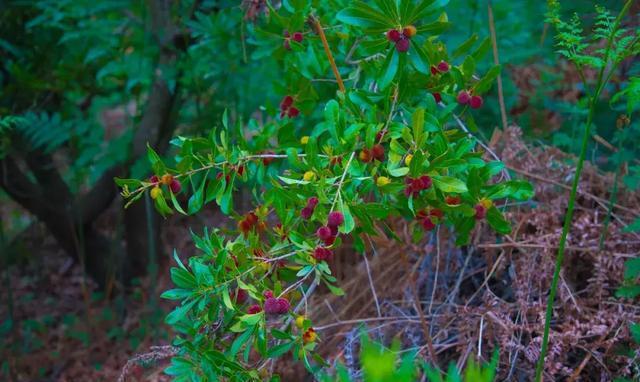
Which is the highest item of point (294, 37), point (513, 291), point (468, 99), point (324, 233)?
point (294, 37)

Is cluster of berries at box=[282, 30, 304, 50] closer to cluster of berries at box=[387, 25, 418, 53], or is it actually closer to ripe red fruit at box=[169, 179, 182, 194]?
cluster of berries at box=[387, 25, 418, 53]

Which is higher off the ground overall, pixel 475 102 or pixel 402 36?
pixel 402 36

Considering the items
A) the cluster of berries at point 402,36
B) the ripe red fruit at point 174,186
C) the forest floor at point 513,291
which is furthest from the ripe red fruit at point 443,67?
the ripe red fruit at point 174,186

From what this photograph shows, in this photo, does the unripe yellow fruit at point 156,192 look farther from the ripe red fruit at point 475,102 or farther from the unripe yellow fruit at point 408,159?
the ripe red fruit at point 475,102

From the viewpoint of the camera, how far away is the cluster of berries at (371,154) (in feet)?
4.86

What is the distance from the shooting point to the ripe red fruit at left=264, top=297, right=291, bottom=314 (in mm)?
1409

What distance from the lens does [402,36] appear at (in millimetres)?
1468

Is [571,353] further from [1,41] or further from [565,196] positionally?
[1,41]

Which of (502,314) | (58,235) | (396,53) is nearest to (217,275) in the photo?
(396,53)

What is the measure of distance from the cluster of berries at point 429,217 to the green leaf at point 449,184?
0.48 ft

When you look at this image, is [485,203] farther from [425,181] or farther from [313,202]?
[313,202]

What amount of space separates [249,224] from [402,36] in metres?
0.55

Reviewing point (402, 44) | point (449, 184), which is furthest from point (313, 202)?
point (402, 44)

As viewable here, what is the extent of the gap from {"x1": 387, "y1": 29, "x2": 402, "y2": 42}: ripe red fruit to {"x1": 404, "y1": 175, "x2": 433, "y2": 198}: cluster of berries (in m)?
0.29
